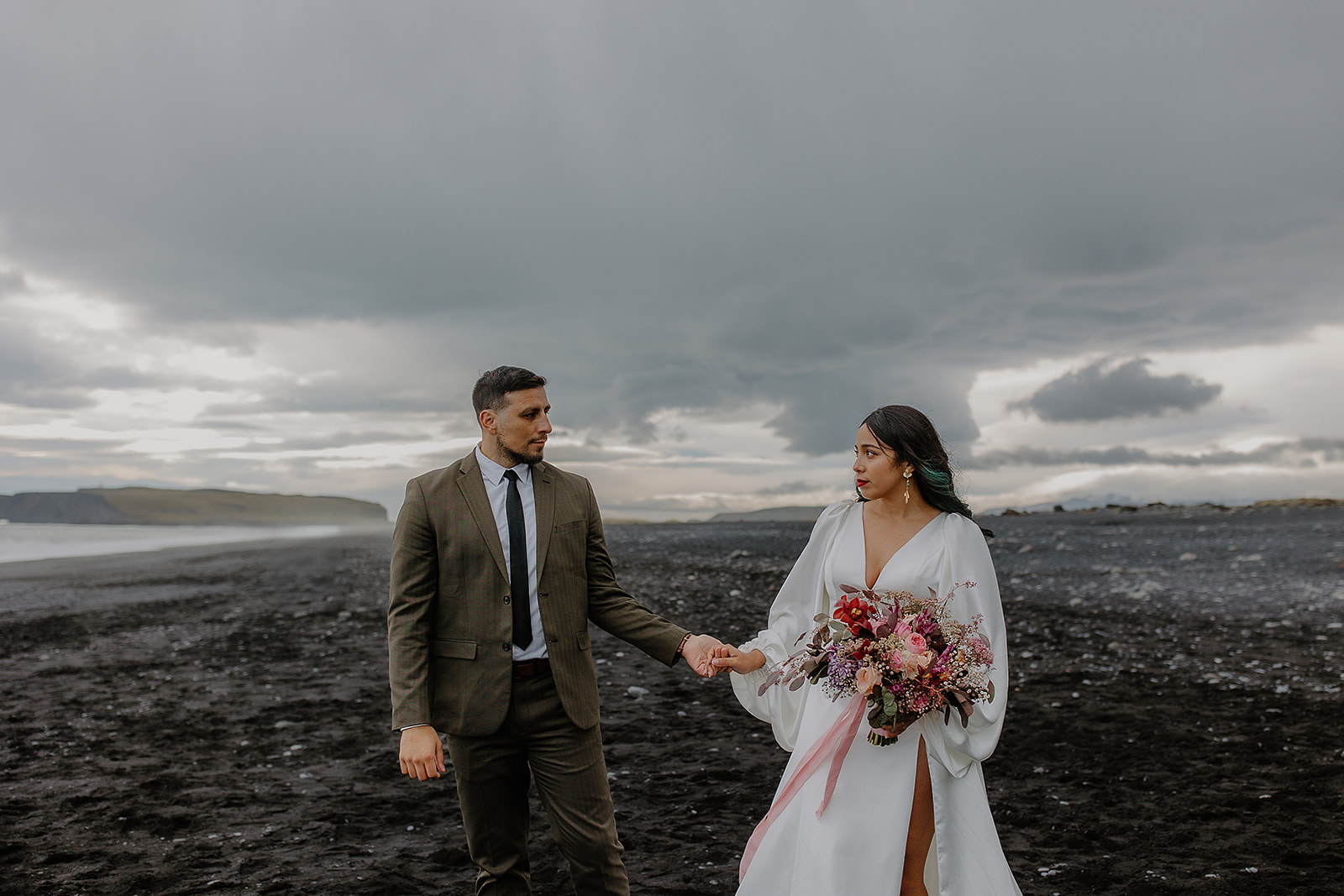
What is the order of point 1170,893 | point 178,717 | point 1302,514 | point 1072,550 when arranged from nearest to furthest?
1. point 1170,893
2. point 178,717
3. point 1072,550
4. point 1302,514

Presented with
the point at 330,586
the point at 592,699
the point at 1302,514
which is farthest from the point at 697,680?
the point at 1302,514

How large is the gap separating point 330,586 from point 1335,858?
20.0 metres

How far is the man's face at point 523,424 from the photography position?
13.1 ft

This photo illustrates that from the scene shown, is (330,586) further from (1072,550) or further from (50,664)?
(1072,550)

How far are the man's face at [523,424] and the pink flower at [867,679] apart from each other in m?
1.70

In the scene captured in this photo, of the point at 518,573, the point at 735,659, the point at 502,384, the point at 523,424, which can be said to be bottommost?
the point at 735,659

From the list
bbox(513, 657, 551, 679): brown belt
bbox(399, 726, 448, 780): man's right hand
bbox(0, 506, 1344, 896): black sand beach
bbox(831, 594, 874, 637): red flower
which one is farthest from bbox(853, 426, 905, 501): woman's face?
bbox(0, 506, 1344, 896): black sand beach

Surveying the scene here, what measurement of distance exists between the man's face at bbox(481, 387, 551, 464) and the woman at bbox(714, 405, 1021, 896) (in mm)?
1312

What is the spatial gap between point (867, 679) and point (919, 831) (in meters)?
0.84

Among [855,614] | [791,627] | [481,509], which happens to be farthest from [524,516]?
[855,614]

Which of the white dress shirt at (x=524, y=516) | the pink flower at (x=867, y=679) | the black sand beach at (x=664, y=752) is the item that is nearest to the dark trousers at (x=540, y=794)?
the white dress shirt at (x=524, y=516)

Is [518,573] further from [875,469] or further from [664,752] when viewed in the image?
[664,752]

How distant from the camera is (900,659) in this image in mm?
3529

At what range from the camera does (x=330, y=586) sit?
2131cm
